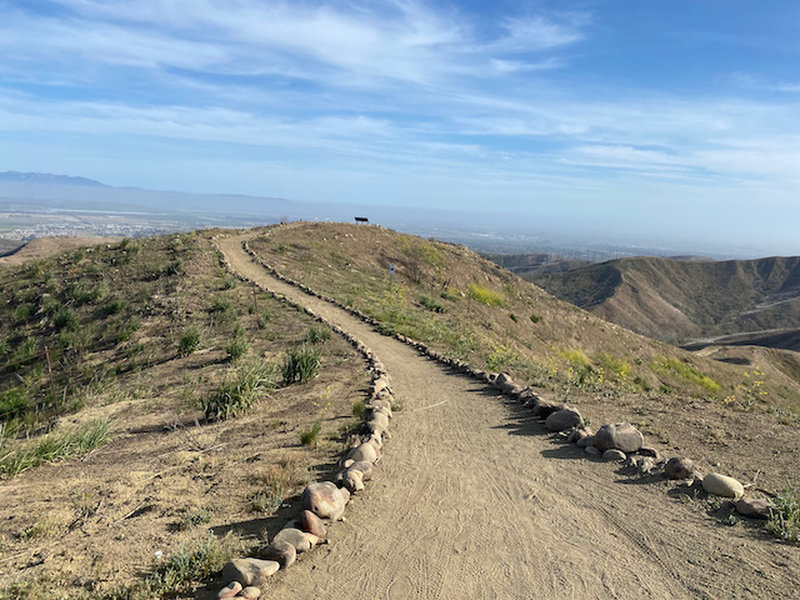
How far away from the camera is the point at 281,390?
37.0 ft

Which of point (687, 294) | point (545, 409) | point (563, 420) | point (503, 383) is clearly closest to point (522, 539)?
point (563, 420)

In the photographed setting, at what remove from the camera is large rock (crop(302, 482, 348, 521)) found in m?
5.69

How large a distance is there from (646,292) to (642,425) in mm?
114782

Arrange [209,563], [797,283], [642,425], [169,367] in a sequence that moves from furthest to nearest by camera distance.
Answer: [797,283] → [169,367] → [642,425] → [209,563]

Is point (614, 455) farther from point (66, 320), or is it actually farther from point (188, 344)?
point (66, 320)

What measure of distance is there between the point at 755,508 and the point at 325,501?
5178 millimetres

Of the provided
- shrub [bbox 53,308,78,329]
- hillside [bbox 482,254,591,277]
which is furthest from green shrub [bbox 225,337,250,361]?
hillside [bbox 482,254,591,277]

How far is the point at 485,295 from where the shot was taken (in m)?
34.0

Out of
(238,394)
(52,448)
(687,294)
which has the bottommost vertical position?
(687,294)

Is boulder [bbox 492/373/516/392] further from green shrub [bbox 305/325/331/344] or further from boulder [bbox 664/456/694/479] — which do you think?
green shrub [bbox 305/325/331/344]

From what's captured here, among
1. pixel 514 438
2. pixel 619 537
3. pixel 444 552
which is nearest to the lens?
pixel 444 552

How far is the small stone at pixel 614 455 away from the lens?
7.58 meters

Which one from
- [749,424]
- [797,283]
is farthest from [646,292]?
[749,424]

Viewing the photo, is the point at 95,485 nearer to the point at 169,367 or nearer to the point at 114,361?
the point at 169,367
